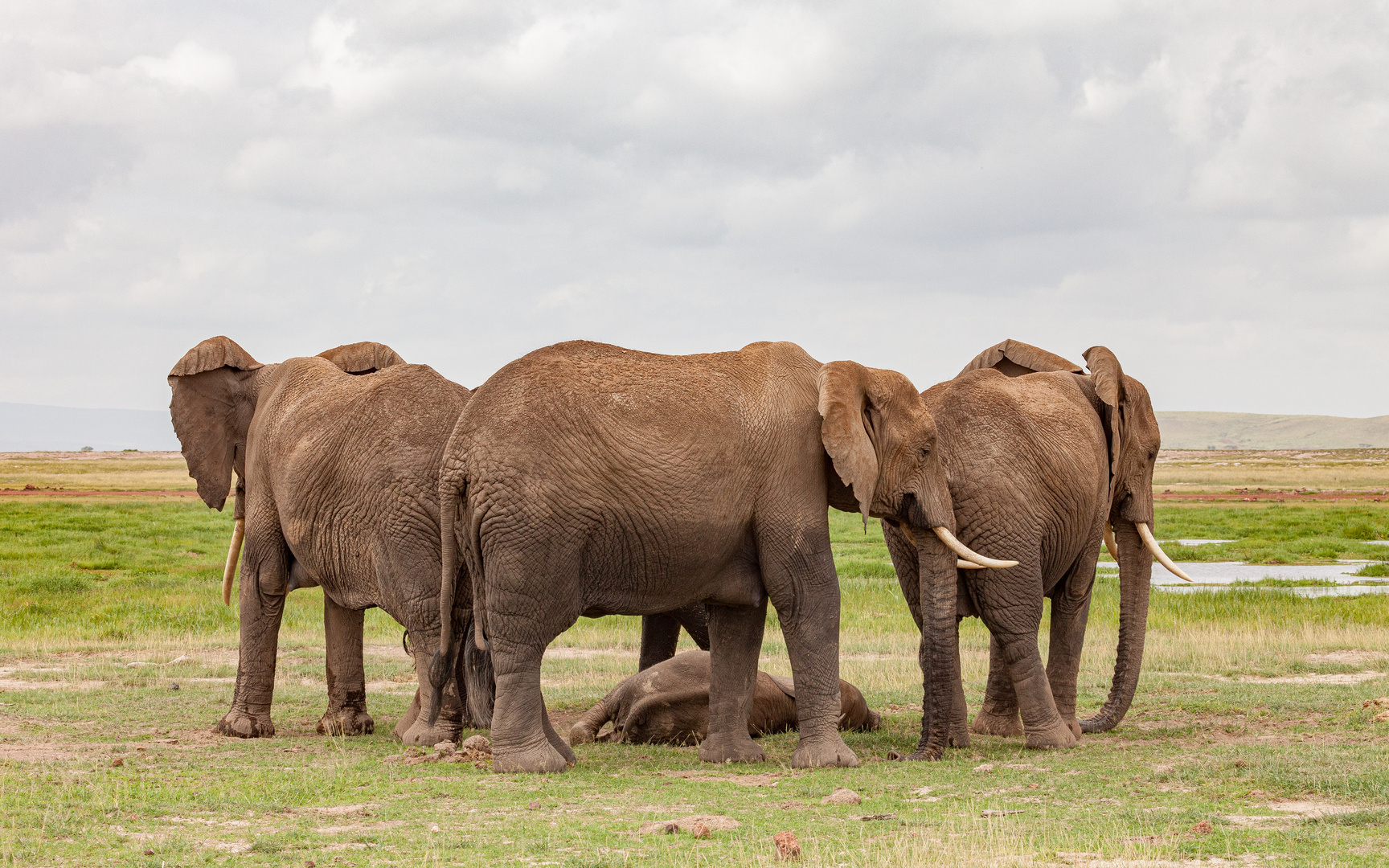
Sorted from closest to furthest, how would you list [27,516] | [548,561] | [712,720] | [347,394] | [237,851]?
[237,851] → [548,561] → [712,720] → [347,394] → [27,516]

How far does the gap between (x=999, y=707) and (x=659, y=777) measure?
398 centimetres

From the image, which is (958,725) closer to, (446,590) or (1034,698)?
(1034,698)

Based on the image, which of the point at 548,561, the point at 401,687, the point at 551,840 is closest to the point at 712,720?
the point at 548,561

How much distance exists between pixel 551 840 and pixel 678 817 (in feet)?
3.30

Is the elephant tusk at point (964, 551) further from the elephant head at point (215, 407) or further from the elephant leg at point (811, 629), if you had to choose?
the elephant head at point (215, 407)

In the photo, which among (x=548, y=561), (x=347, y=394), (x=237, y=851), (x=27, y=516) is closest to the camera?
(x=237, y=851)

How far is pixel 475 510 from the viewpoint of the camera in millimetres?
9734

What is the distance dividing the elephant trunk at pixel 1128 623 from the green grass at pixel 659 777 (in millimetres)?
297

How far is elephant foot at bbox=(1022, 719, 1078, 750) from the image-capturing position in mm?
11047

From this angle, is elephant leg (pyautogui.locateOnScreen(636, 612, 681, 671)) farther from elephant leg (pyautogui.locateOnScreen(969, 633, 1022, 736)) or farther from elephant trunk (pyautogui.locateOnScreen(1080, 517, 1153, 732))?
elephant trunk (pyautogui.locateOnScreen(1080, 517, 1153, 732))

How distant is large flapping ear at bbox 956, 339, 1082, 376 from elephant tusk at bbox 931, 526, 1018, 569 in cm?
307

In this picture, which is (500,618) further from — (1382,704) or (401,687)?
(1382,704)

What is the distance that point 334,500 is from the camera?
37.7 ft

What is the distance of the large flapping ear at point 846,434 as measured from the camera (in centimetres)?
1016
